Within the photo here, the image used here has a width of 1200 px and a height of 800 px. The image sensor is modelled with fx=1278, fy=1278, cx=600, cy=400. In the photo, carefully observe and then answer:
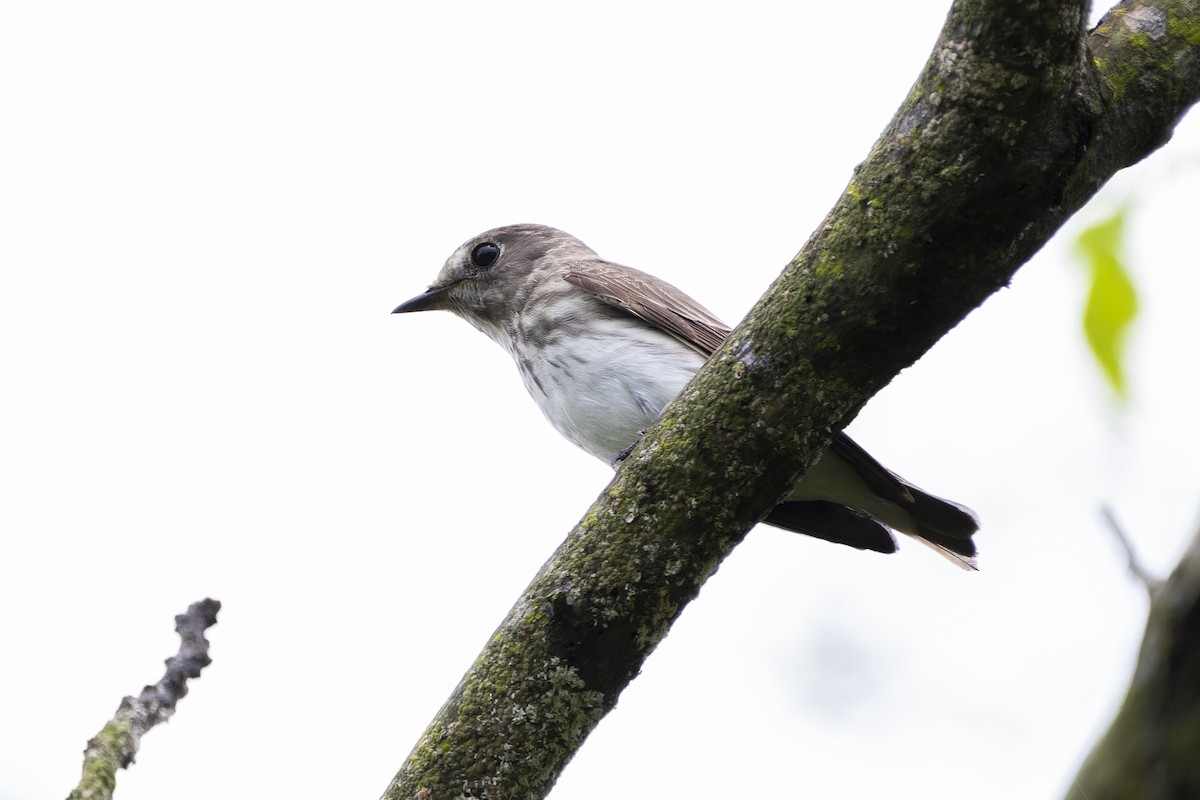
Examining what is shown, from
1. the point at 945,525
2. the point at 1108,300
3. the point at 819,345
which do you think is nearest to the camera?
the point at 1108,300

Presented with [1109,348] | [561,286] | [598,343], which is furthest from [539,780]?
[561,286]

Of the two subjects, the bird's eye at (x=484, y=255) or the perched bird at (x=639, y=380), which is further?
the bird's eye at (x=484, y=255)

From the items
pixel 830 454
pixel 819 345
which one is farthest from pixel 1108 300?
pixel 830 454

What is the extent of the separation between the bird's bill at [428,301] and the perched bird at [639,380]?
730 millimetres

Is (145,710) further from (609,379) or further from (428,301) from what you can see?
(428,301)

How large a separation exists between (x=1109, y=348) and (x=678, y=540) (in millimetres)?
1102

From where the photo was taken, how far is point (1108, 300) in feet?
7.93

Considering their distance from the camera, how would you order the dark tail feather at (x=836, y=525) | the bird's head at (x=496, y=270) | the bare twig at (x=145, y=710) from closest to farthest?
the bare twig at (x=145, y=710), the dark tail feather at (x=836, y=525), the bird's head at (x=496, y=270)

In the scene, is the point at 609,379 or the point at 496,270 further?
the point at 496,270

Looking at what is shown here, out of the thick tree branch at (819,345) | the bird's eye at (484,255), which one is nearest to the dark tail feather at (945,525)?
the thick tree branch at (819,345)

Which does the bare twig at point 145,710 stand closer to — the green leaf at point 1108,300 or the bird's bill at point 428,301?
the green leaf at point 1108,300

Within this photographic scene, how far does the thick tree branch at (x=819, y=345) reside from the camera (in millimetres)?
2707

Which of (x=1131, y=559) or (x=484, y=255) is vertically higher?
(x=484, y=255)

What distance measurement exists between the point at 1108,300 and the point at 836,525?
2838 mm
